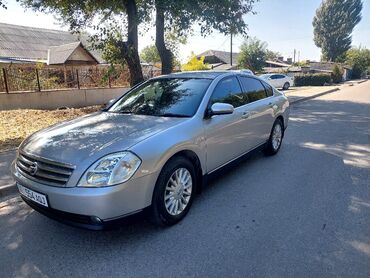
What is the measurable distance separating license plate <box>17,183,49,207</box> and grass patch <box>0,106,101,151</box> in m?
3.88

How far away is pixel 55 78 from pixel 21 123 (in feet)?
17.0

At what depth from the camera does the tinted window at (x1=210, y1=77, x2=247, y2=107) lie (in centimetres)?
419

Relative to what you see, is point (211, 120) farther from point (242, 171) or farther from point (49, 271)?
point (49, 271)

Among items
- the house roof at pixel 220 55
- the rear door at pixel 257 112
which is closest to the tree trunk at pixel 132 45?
the rear door at pixel 257 112

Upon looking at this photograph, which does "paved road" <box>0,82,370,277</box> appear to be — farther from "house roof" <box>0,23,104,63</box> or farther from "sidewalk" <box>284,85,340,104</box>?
"house roof" <box>0,23,104,63</box>

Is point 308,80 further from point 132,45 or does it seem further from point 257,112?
point 257,112

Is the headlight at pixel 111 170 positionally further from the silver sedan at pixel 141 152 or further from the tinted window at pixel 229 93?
the tinted window at pixel 229 93

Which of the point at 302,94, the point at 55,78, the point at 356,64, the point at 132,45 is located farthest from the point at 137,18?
the point at 356,64

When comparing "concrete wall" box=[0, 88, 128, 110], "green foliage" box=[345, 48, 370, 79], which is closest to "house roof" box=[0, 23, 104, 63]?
"concrete wall" box=[0, 88, 128, 110]

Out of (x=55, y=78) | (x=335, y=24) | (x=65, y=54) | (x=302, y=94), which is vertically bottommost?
(x=302, y=94)

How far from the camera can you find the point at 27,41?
1069 inches

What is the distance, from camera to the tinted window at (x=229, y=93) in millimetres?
4195

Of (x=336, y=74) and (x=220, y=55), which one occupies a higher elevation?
(x=220, y=55)

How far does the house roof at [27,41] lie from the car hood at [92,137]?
885 inches
